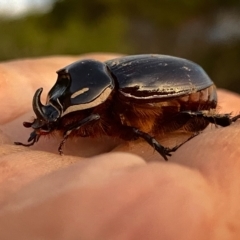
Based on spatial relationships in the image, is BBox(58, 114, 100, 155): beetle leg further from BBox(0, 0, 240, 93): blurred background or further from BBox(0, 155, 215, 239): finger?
BBox(0, 0, 240, 93): blurred background

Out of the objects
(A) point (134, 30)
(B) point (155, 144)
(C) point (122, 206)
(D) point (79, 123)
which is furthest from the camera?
(A) point (134, 30)

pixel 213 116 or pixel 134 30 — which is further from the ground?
pixel 213 116

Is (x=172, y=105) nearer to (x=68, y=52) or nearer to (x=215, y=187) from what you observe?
(x=215, y=187)

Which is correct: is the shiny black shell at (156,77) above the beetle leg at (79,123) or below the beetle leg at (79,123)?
above

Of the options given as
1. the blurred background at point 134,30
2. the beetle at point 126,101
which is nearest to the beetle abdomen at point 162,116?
the beetle at point 126,101

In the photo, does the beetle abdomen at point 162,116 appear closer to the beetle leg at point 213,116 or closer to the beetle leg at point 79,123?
the beetle leg at point 213,116

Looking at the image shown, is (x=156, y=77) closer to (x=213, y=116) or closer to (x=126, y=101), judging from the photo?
(x=126, y=101)

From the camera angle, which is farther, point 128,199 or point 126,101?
point 126,101

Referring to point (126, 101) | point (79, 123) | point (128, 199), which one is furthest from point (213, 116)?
point (128, 199)
